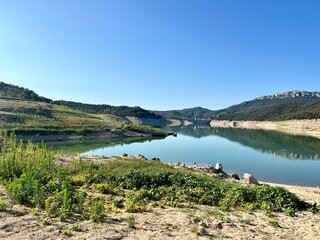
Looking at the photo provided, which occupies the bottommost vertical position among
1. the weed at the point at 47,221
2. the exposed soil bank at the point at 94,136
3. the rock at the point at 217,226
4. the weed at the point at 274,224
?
the exposed soil bank at the point at 94,136

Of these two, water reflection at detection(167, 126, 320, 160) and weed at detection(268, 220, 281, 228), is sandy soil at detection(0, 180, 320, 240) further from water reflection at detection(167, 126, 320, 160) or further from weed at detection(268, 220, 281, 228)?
water reflection at detection(167, 126, 320, 160)

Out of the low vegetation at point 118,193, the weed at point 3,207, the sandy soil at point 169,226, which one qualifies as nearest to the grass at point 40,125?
the low vegetation at point 118,193

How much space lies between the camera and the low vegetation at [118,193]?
Result: 456 inches

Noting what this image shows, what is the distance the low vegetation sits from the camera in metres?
11.6

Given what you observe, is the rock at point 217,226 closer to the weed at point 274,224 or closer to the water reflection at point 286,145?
the weed at point 274,224

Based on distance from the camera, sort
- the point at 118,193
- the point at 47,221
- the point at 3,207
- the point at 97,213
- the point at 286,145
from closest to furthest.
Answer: the point at 47,221 < the point at 97,213 < the point at 3,207 < the point at 118,193 < the point at 286,145

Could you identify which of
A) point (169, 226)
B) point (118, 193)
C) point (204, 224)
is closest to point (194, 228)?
point (204, 224)

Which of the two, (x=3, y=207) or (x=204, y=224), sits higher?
(x=3, y=207)

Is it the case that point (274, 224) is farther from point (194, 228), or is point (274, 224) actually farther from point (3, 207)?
point (3, 207)

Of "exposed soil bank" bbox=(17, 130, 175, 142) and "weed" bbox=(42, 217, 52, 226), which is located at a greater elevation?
"weed" bbox=(42, 217, 52, 226)

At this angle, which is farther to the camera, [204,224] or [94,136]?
[94,136]

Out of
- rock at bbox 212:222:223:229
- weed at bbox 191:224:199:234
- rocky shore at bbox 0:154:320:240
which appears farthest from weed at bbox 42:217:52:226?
rock at bbox 212:222:223:229

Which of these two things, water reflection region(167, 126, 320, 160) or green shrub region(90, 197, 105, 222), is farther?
water reflection region(167, 126, 320, 160)

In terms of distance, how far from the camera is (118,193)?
49.8 ft
